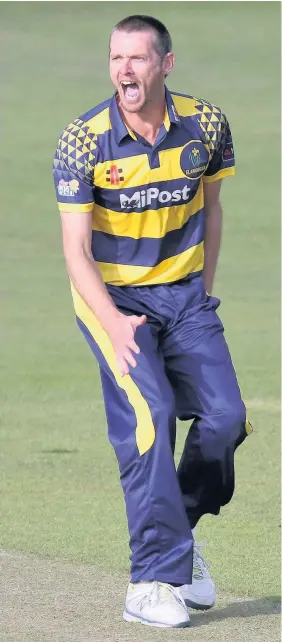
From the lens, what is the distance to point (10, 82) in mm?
22766

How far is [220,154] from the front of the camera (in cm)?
621

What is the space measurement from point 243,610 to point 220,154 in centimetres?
182

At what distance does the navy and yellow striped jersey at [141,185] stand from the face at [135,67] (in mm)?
101

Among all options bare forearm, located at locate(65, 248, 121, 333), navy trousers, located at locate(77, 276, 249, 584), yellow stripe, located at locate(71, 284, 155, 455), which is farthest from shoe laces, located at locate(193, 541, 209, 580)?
bare forearm, located at locate(65, 248, 121, 333)

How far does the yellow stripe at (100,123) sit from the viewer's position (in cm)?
585

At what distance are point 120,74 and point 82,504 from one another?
294cm

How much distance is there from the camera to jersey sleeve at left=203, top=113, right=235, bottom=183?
20.1 feet

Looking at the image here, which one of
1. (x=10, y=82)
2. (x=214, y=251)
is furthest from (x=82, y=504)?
(x=10, y=82)

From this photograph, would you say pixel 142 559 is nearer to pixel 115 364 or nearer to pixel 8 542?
pixel 115 364

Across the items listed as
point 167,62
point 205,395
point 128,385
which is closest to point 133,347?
point 128,385

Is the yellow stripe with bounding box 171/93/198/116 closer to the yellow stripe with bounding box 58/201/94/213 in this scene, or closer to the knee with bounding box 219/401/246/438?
the yellow stripe with bounding box 58/201/94/213

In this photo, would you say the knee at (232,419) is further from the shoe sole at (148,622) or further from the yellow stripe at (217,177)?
the yellow stripe at (217,177)

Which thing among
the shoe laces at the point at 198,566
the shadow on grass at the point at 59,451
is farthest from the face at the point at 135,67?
the shadow on grass at the point at 59,451

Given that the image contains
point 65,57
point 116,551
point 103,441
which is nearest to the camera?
point 116,551
